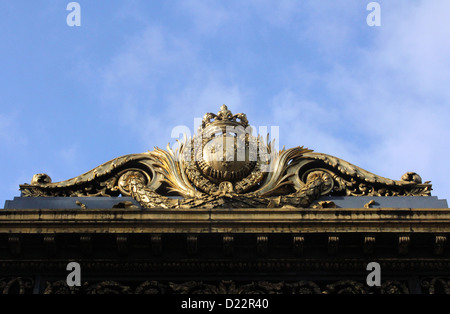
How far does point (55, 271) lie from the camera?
1917cm

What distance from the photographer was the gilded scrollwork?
21.1 m

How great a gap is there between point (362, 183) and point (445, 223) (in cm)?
260

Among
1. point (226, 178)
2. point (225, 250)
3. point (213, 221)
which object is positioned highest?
point (226, 178)

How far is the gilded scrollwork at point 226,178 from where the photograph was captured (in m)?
21.1

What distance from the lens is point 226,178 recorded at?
21531 millimetres

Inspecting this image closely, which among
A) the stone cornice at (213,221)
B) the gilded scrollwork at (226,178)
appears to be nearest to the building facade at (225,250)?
the stone cornice at (213,221)

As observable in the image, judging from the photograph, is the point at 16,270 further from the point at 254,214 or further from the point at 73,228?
the point at 254,214

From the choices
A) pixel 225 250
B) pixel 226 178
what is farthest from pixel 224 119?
pixel 225 250

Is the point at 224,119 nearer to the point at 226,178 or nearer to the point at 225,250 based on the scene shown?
the point at 226,178

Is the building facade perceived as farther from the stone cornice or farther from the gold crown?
the gold crown

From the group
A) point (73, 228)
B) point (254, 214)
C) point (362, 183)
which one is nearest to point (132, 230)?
point (73, 228)

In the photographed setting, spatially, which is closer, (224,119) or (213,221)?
(213,221)

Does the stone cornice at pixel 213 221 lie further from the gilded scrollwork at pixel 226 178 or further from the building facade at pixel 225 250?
the gilded scrollwork at pixel 226 178

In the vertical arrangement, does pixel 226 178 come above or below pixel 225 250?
above
